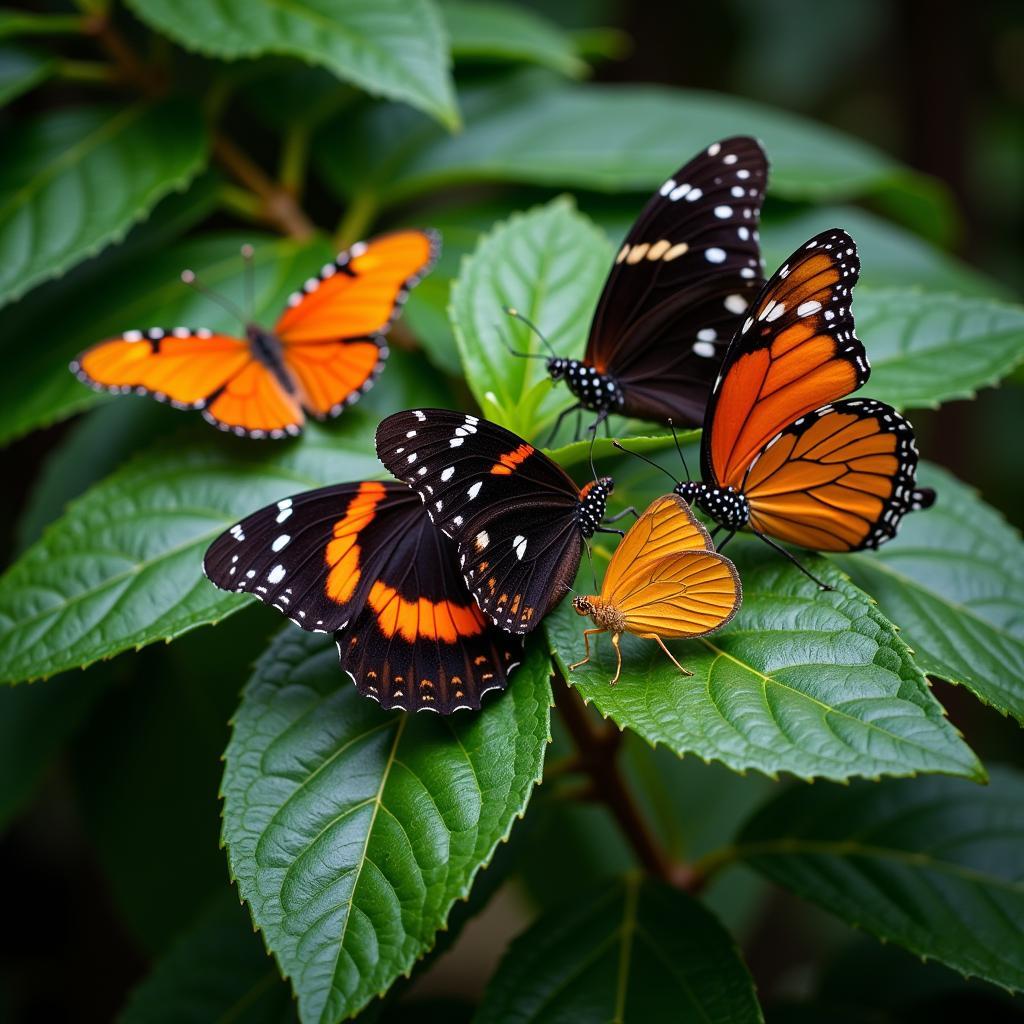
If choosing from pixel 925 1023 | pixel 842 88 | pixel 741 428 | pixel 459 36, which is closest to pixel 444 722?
pixel 741 428

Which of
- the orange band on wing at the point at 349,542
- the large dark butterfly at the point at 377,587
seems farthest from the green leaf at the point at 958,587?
the orange band on wing at the point at 349,542

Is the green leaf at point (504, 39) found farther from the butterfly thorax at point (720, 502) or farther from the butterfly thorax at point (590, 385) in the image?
the butterfly thorax at point (720, 502)

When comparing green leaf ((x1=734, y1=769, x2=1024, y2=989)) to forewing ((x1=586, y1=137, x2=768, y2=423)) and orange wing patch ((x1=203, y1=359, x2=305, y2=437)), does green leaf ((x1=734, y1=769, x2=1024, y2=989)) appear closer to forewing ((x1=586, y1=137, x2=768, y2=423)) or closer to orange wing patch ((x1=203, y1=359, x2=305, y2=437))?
forewing ((x1=586, y1=137, x2=768, y2=423))

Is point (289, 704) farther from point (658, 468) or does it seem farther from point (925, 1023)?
point (925, 1023)

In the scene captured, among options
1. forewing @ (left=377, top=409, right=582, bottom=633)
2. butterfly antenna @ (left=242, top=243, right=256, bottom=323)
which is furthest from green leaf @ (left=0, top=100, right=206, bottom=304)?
forewing @ (left=377, top=409, right=582, bottom=633)

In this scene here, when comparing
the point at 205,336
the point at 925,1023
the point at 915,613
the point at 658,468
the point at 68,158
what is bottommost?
the point at 925,1023
